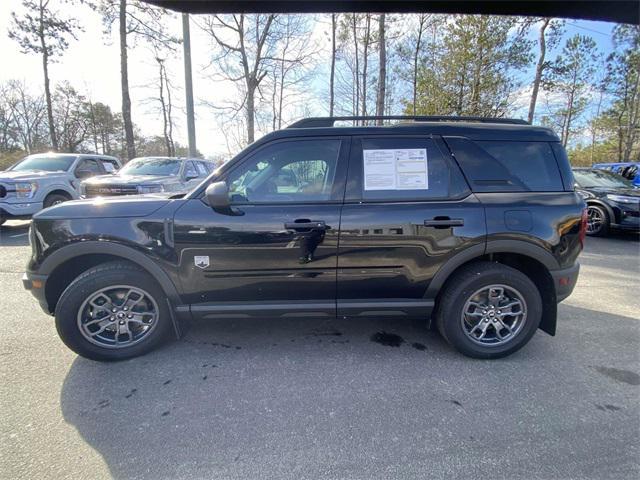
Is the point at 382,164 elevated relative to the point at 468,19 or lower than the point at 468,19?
lower

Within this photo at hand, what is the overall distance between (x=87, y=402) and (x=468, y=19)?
67.8ft

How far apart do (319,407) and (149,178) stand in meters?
7.14

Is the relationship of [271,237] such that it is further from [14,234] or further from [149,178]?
[14,234]

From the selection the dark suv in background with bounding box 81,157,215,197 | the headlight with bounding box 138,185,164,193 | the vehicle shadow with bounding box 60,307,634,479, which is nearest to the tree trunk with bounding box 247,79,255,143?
the dark suv in background with bounding box 81,157,215,197

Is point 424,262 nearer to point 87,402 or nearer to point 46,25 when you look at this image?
point 87,402

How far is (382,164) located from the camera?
262 centimetres

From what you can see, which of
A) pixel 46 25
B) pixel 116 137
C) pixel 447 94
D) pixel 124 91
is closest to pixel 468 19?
pixel 447 94

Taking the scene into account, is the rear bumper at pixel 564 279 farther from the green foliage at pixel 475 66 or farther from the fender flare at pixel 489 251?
the green foliage at pixel 475 66

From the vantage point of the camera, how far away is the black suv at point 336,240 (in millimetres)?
2531

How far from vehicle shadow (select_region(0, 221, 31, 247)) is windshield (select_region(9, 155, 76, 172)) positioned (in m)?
1.52

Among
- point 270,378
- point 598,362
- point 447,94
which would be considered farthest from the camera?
point 447,94

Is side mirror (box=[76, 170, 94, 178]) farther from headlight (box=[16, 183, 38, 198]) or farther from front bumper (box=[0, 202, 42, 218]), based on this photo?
front bumper (box=[0, 202, 42, 218])

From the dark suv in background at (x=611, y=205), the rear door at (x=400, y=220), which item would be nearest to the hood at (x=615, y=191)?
the dark suv in background at (x=611, y=205)

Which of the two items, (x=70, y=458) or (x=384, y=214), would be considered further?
(x=384, y=214)
